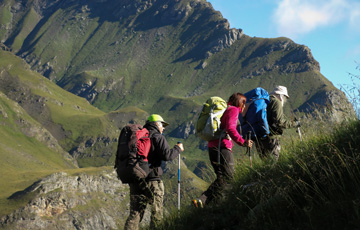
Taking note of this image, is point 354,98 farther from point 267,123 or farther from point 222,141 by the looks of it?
point 222,141

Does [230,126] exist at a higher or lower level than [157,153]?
higher

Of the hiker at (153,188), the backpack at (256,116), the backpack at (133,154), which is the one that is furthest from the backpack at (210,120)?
the backpack at (133,154)

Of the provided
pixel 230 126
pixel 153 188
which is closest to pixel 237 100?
pixel 230 126

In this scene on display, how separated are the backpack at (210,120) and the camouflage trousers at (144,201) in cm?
132

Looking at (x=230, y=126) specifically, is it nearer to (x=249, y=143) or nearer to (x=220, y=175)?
(x=249, y=143)

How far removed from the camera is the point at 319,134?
689 cm

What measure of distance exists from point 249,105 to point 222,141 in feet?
3.73

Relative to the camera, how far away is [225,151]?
7.59m

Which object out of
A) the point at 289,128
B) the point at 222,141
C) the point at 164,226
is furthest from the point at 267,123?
the point at 164,226

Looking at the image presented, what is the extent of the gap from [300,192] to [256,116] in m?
2.73

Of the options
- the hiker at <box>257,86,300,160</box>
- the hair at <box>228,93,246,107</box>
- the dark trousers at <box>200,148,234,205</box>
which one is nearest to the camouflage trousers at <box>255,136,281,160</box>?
the hiker at <box>257,86,300,160</box>

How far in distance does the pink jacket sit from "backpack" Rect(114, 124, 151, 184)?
137cm

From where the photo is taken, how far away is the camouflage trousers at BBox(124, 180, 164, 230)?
289 inches

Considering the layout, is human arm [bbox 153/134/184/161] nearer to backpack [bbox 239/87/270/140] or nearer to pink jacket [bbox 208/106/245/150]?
pink jacket [bbox 208/106/245/150]
